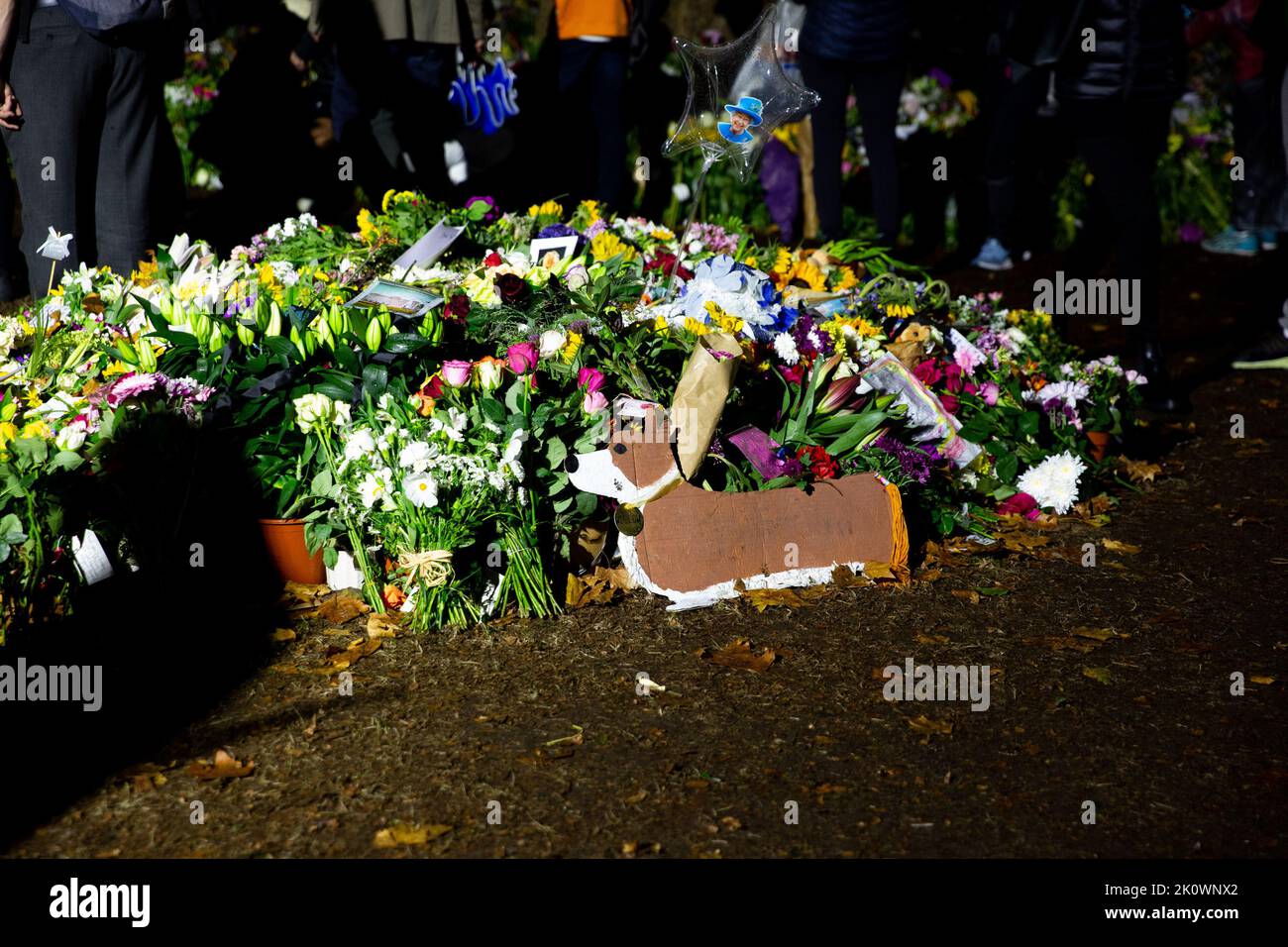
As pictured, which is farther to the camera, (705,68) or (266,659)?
(705,68)

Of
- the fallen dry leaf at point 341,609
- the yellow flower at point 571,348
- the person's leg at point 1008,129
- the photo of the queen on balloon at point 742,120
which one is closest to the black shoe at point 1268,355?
the person's leg at point 1008,129

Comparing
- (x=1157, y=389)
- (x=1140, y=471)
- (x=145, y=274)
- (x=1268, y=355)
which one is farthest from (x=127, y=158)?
(x=1268, y=355)

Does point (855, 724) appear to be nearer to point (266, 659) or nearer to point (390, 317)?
point (266, 659)

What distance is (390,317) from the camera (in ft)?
11.9

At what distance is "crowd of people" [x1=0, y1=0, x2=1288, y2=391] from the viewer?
450cm

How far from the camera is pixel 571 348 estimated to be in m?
3.60

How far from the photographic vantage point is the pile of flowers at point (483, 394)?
325cm

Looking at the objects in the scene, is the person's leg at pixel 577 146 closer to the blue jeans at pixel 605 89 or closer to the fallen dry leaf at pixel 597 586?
the blue jeans at pixel 605 89

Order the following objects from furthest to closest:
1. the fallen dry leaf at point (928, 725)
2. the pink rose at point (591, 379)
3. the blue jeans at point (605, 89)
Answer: the blue jeans at point (605, 89) < the pink rose at point (591, 379) < the fallen dry leaf at point (928, 725)

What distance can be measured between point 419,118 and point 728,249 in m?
2.75

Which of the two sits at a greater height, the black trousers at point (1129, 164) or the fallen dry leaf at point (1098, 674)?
the black trousers at point (1129, 164)

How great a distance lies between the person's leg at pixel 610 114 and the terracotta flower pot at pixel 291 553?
4.05m

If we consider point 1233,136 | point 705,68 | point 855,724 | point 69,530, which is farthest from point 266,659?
point 1233,136

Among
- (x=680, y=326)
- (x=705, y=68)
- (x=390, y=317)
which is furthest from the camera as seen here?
(x=705, y=68)
